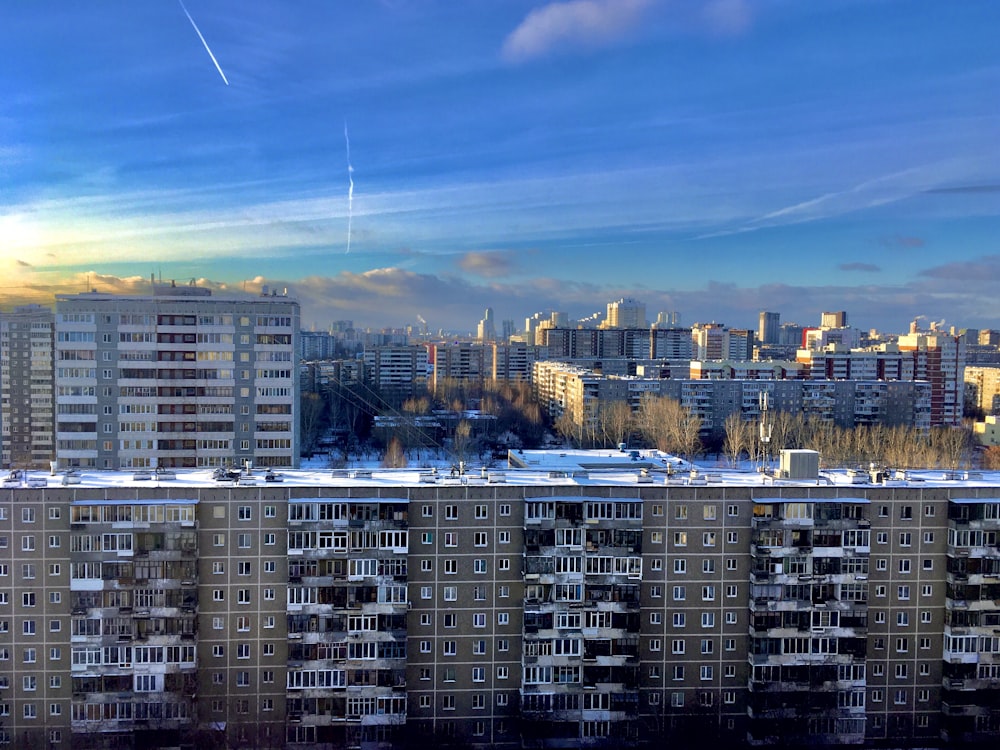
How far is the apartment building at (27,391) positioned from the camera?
34.7 meters

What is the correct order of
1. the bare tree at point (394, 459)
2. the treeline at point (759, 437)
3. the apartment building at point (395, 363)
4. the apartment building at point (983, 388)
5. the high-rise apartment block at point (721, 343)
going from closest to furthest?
the bare tree at point (394, 459)
the treeline at point (759, 437)
the apartment building at point (983, 388)
the apartment building at point (395, 363)
the high-rise apartment block at point (721, 343)

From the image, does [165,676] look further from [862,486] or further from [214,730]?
[862,486]

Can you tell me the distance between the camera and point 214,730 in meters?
12.5

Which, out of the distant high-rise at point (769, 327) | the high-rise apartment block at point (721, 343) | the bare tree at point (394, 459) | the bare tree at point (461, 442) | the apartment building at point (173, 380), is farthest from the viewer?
the distant high-rise at point (769, 327)

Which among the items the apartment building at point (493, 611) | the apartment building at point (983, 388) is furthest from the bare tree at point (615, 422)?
the apartment building at point (983, 388)

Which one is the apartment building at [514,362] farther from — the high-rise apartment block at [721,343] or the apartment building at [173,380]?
the apartment building at [173,380]

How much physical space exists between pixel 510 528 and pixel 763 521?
3.98 m

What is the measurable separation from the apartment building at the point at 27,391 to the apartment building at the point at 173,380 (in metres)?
13.6

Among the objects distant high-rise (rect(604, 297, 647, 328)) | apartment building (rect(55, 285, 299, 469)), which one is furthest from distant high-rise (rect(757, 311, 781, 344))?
apartment building (rect(55, 285, 299, 469))

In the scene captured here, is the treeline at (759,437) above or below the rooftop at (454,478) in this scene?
below

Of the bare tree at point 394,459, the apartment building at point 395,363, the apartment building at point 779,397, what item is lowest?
the bare tree at point 394,459

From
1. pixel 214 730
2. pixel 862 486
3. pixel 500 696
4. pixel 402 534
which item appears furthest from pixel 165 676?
pixel 862 486

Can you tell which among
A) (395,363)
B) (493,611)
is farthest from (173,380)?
(395,363)

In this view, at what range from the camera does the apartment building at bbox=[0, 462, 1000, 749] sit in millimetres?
12305
